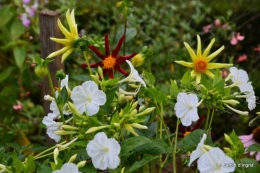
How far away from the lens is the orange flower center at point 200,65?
1133mm

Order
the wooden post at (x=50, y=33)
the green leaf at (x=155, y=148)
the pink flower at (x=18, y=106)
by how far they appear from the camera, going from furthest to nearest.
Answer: the pink flower at (x=18, y=106) < the wooden post at (x=50, y=33) < the green leaf at (x=155, y=148)

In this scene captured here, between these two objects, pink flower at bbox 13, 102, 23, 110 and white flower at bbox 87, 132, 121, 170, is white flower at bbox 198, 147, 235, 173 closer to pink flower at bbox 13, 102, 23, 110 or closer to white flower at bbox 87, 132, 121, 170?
white flower at bbox 87, 132, 121, 170

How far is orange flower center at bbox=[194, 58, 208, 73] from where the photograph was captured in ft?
3.72

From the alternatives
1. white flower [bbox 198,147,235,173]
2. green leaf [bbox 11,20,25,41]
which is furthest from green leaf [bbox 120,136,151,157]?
green leaf [bbox 11,20,25,41]

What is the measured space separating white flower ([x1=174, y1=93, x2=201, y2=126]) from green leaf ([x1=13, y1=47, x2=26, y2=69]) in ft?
4.35

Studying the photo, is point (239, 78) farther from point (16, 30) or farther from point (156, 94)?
point (16, 30)

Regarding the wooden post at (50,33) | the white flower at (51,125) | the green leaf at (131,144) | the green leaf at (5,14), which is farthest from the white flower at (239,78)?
the green leaf at (5,14)

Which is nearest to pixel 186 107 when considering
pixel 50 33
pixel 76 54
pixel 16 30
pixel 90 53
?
pixel 50 33

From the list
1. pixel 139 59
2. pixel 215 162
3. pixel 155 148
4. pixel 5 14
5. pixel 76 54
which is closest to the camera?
pixel 215 162

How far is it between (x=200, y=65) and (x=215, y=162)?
328 mm

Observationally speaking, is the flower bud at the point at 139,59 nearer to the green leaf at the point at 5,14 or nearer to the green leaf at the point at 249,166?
the green leaf at the point at 249,166

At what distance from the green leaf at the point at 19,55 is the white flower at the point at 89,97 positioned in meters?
1.27

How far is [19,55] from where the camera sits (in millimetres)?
2209

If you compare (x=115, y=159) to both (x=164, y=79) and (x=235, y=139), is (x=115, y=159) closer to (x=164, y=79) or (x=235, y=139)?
(x=235, y=139)
